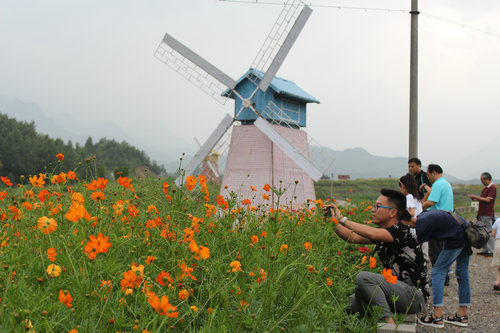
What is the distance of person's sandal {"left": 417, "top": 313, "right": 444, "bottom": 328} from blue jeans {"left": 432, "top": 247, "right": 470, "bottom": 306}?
0.14m

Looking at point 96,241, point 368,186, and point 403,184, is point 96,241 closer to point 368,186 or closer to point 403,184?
point 403,184

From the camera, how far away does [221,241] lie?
311 centimetres

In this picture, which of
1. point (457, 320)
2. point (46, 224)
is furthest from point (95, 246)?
point (457, 320)

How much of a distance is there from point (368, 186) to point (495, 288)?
117 ft

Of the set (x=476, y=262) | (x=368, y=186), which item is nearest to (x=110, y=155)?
(x=368, y=186)

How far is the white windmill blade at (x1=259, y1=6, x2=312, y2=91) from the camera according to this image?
36.2ft

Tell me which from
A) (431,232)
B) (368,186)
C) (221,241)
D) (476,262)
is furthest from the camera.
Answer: (368,186)

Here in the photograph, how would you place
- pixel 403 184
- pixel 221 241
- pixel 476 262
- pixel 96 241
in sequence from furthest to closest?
pixel 476 262, pixel 403 184, pixel 221 241, pixel 96 241

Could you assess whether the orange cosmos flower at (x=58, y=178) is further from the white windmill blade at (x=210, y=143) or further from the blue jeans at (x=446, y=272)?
the white windmill blade at (x=210, y=143)

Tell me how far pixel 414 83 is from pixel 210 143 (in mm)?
5858

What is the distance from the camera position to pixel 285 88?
11969 mm

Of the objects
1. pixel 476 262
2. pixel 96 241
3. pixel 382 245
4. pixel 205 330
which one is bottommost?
pixel 205 330

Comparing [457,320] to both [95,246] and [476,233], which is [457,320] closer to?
[476,233]

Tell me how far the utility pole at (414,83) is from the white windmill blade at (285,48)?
3527 millimetres
